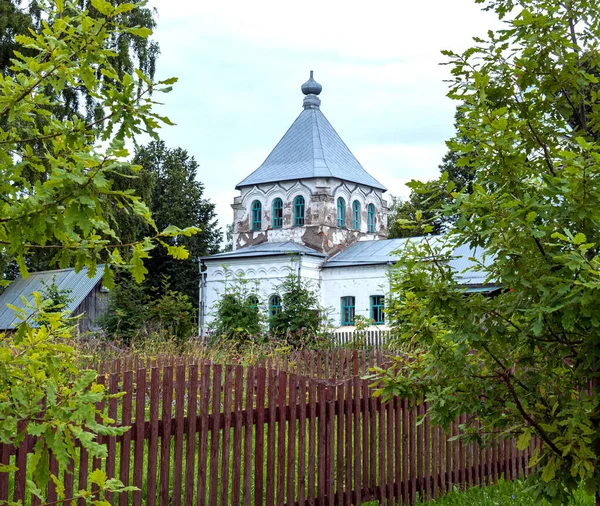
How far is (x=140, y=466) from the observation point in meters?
4.80

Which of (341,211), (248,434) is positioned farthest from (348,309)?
(248,434)

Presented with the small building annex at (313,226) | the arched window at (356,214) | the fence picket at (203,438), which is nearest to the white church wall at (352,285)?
the small building annex at (313,226)

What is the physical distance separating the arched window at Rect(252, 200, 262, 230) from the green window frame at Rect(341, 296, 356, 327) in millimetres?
7107

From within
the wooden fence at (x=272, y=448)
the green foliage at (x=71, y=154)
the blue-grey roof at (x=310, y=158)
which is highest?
the blue-grey roof at (x=310, y=158)

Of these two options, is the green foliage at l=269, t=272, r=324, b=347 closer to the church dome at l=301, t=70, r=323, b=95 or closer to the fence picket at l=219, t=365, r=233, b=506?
the fence picket at l=219, t=365, r=233, b=506

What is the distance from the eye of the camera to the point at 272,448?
5.74m

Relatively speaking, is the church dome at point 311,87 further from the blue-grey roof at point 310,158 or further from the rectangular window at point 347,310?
the rectangular window at point 347,310

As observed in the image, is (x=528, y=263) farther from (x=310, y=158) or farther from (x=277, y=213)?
(x=310, y=158)

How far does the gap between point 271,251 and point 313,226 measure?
2.91m

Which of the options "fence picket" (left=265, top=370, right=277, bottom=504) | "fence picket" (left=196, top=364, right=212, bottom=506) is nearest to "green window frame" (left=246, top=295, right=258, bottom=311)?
"fence picket" (left=265, top=370, right=277, bottom=504)

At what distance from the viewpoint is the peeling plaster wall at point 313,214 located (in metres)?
36.0

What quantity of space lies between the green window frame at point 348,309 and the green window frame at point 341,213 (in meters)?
4.61

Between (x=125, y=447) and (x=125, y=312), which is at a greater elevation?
(x=125, y=312)

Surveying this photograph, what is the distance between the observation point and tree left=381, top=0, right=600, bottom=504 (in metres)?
3.63
